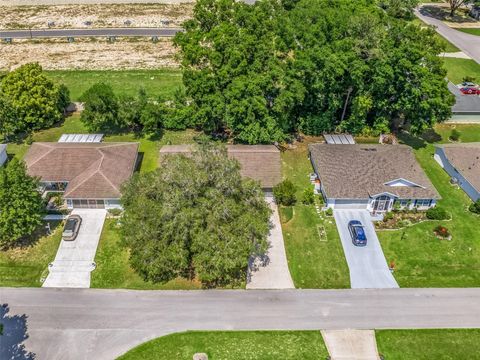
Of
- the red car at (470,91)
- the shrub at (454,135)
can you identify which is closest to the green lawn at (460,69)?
the red car at (470,91)

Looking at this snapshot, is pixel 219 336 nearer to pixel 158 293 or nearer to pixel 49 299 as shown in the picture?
pixel 158 293

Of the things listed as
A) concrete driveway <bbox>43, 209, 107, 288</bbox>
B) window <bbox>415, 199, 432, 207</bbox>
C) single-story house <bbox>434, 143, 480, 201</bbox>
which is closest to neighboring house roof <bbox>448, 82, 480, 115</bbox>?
single-story house <bbox>434, 143, 480, 201</bbox>

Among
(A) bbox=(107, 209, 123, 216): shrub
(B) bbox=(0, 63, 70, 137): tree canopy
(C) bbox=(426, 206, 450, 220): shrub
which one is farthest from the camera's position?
(B) bbox=(0, 63, 70, 137): tree canopy

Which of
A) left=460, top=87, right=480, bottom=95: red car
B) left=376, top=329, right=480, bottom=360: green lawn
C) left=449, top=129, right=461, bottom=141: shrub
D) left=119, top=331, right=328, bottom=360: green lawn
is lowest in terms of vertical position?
left=376, top=329, right=480, bottom=360: green lawn

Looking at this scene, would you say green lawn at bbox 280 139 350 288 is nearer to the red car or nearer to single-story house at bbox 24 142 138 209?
single-story house at bbox 24 142 138 209

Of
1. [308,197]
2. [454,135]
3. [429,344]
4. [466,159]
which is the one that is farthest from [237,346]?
[454,135]

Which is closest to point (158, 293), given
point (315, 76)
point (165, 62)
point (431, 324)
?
point (431, 324)
